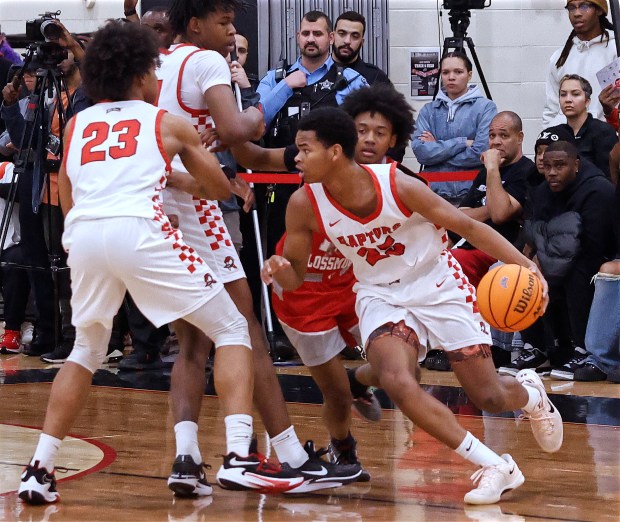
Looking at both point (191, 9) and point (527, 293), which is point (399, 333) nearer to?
point (527, 293)

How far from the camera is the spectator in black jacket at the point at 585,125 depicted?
7203 mm

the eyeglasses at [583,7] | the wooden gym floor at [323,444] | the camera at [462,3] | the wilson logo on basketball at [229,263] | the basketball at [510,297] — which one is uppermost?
the camera at [462,3]

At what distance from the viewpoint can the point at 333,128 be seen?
3895 mm

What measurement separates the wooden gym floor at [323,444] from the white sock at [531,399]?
0.24 meters

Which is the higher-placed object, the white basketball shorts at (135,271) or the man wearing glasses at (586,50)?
the man wearing glasses at (586,50)

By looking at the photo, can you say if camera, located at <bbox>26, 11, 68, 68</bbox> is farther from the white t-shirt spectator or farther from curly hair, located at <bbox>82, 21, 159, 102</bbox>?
curly hair, located at <bbox>82, 21, 159, 102</bbox>

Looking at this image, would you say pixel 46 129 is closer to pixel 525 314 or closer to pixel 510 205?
pixel 510 205

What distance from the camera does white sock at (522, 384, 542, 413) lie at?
4262 mm

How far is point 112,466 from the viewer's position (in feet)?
14.3

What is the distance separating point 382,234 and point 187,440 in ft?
3.19

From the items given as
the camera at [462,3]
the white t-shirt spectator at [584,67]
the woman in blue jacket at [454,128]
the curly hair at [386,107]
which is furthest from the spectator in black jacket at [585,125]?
the curly hair at [386,107]

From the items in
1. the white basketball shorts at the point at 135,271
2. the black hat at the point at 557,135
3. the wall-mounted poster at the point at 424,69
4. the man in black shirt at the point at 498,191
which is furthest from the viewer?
the wall-mounted poster at the point at 424,69

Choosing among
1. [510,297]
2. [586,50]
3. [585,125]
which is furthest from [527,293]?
[586,50]

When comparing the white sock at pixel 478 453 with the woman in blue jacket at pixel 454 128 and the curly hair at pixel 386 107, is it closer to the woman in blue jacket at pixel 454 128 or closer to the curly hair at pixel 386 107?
the curly hair at pixel 386 107
